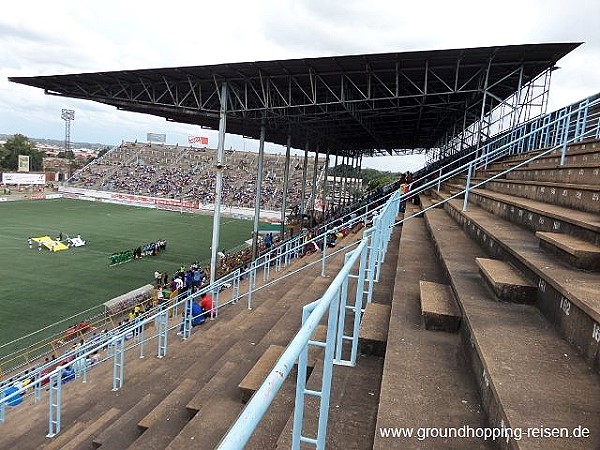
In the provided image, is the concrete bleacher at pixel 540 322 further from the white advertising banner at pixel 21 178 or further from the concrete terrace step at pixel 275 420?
the white advertising banner at pixel 21 178

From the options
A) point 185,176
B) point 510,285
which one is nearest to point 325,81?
point 510,285

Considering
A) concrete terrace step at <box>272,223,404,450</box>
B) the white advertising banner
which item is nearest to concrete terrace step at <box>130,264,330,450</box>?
concrete terrace step at <box>272,223,404,450</box>

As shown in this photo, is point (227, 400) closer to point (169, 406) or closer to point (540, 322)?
point (169, 406)

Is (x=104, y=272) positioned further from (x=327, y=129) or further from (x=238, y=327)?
(x=327, y=129)

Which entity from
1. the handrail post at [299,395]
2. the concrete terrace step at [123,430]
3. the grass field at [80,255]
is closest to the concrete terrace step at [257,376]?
the concrete terrace step at [123,430]

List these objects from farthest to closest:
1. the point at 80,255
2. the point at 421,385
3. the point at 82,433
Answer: the point at 80,255, the point at 82,433, the point at 421,385

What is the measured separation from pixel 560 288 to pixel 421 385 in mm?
1085

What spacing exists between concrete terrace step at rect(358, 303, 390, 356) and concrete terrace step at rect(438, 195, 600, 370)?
1179 millimetres

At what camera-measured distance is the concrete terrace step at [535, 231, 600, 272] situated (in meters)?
3.17

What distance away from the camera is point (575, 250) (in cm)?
322

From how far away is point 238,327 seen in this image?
7.98 metres

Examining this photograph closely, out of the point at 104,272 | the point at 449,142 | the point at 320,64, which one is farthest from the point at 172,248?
the point at 449,142

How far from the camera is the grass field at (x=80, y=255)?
15695 millimetres

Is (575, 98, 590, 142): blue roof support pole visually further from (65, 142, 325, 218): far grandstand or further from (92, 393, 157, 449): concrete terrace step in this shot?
(65, 142, 325, 218): far grandstand
